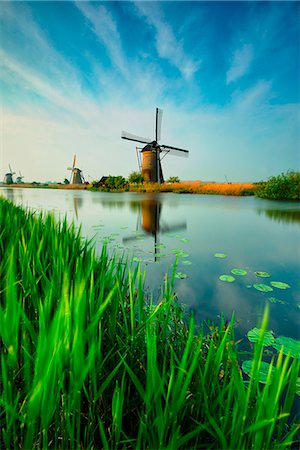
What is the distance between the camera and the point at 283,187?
1705 cm

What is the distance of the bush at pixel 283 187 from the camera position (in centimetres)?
1614

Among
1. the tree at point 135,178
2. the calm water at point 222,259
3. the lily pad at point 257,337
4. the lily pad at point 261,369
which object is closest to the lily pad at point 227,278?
the calm water at point 222,259

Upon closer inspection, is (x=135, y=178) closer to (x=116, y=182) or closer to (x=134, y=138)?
(x=116, y=182)

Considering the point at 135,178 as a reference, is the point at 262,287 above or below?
below

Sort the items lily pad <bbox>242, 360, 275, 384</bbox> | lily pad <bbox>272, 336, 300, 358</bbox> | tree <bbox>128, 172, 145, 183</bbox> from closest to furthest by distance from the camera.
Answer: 1. lily pad <bbox>242, 360, 275, 384</bbox>
2. lily pad <bbox>272, 336, 300, 358</bbox>
3. tree <bbox>128, 172, 145, 183</bbox>

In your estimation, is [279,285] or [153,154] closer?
[279,285]

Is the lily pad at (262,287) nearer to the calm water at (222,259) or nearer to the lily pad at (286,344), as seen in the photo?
the calm water at (222,259)

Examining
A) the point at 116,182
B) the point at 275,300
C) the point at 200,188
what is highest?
the point at 116,182

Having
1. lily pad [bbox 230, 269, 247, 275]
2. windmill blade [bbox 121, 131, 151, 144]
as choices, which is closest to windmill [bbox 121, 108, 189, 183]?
windmill blade [bbox 121, 131, 151, 144]

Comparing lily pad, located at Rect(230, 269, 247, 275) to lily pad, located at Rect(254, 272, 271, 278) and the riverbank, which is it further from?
the riverbank

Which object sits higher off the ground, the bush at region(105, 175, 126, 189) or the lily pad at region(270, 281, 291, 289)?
the bush at region(105, 175, 126, 189)

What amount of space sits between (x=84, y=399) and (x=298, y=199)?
19352 millimetres

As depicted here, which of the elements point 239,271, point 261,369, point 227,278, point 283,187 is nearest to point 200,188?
point 283,187

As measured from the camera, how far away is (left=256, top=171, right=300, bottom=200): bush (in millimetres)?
16141
